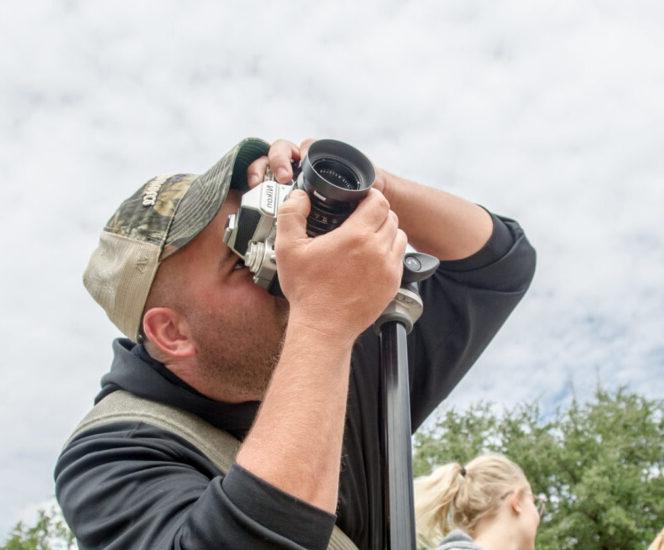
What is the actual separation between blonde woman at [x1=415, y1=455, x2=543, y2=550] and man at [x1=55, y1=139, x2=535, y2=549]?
75.7 inches

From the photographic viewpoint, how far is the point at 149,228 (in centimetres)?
221

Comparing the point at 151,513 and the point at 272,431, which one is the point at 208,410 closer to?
the point at 151,513

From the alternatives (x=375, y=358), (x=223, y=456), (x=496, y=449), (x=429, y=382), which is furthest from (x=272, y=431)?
(x=496, y=449)

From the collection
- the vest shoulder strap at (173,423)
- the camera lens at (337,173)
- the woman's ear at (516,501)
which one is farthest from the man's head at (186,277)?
the woman's ear at (516,501)

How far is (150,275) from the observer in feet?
7.15

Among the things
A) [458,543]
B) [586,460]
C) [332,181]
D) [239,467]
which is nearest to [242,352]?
[332,181]

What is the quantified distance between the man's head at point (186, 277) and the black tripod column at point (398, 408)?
1.85ft

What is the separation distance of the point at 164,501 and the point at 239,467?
0.26m

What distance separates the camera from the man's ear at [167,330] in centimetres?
210

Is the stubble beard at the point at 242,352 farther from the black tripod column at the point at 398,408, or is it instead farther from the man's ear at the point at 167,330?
→ the black tripod column at the point at 398,408

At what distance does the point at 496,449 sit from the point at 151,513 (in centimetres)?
2164

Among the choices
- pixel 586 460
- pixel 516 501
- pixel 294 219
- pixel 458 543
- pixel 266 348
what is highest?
pixel 294 219

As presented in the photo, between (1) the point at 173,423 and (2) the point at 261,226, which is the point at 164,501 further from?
(2) the point at 261,226

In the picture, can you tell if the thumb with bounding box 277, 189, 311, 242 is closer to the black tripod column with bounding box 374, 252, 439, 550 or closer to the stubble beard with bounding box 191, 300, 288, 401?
the black tripod column with bounding box 374, 252, 439, 550
